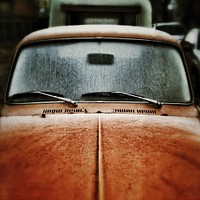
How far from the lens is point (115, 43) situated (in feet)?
13.7

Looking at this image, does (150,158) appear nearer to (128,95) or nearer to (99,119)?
(99,119)

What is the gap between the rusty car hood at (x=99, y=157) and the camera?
102 inches

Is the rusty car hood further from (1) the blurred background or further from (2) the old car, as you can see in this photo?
(1) the blurred background

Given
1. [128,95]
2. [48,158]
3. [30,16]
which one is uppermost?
[48,158]

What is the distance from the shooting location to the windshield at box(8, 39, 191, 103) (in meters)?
3.88

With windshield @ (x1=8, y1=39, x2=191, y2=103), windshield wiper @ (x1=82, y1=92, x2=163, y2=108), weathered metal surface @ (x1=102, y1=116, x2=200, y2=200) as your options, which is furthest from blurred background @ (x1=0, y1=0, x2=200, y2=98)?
weathered metal surface @ (x1=102, y1=116, x2=200, y2=200)

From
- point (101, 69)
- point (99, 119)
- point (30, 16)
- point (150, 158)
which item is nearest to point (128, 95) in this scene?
point (101, 69)

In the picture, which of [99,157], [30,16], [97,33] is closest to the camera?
[99,157]

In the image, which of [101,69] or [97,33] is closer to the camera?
[101,69]

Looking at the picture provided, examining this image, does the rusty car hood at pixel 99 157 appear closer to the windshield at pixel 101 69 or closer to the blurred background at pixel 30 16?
the windshield at pixel 101 69

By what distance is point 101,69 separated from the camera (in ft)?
13.0

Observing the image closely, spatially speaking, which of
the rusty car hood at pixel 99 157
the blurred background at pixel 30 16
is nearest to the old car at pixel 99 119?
the rusty car hood at pixel 99 157

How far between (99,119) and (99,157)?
0.64 metres

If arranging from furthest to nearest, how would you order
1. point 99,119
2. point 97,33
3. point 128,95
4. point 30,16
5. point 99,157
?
1. point 30,16
2. point 97,33
3. point 128,95
4. point 99,119
5. point 99,157
